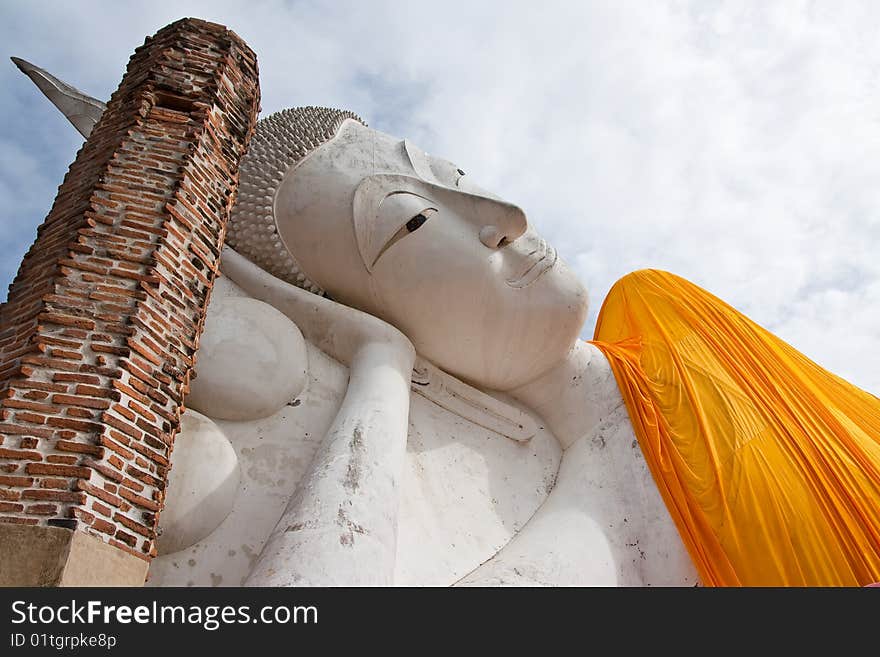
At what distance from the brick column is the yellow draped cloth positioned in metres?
2.76

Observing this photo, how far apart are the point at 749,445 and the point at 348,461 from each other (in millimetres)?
2253

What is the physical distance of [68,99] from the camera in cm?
484

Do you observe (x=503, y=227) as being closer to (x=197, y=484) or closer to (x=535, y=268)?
(x=535, y=268)

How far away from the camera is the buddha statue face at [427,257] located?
4.60 m

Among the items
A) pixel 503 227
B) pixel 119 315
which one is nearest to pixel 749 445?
pixel 503 227

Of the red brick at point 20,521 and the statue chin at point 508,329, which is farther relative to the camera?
the statue chin at point 508,329

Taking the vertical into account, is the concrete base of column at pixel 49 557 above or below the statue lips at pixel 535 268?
below

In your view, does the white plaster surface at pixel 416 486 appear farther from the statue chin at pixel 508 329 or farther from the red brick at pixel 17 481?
the red brick at pixel 17 481

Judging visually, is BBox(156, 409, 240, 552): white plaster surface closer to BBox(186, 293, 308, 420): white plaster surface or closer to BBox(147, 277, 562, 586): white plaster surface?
BBox(147, 277, 562, 586): white plaster surface

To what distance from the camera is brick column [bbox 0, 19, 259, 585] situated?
262 cm

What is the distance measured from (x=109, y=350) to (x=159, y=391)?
24 centimetres

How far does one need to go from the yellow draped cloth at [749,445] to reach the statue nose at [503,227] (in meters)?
1.20

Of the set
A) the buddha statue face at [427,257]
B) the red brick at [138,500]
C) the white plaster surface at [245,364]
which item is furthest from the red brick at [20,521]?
the buddha statue face at [427,257]

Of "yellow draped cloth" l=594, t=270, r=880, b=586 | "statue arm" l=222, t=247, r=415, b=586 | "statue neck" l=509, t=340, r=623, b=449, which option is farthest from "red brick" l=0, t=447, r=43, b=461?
"yellow draped cloth" l=594, t=270, r=880, b=586
